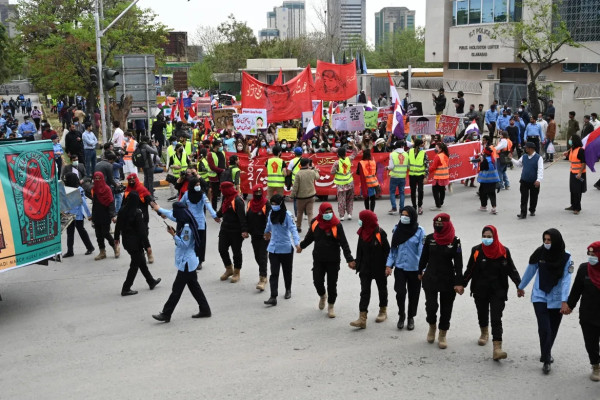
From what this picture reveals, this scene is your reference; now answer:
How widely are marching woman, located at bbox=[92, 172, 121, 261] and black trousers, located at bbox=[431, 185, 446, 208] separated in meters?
7.14

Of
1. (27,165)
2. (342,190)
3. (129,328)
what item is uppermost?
(27,165)

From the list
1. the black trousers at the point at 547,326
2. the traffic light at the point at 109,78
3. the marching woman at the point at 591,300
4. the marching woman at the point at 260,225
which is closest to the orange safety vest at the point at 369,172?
the marching woman at the point at 260,225

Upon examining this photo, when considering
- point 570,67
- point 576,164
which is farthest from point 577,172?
point 570,67

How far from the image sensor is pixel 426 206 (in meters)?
17.9

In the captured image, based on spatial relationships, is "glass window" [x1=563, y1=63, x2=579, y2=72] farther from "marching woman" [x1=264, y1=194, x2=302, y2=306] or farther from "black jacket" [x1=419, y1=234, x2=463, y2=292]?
"black jacket" [x1=419, y1=234, x2=463, y2=292]

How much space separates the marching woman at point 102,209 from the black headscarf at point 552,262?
8241mm

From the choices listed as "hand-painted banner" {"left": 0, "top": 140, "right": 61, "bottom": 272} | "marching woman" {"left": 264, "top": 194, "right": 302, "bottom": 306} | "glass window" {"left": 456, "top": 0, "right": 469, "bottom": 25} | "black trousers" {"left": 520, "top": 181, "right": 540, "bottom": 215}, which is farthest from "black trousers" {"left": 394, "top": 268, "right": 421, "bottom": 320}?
"glass window" {"left": 456, "top": 0, "right": 469, "bottom": 25}

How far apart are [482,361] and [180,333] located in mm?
3764

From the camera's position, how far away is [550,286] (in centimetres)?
789

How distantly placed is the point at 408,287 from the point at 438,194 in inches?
315

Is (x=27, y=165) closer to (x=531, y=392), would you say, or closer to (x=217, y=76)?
(x=531, y=392)

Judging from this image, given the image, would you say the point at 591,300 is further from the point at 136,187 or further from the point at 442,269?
the point at 136,187

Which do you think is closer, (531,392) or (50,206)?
(531,392)

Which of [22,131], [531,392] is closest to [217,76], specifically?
[22,131]
